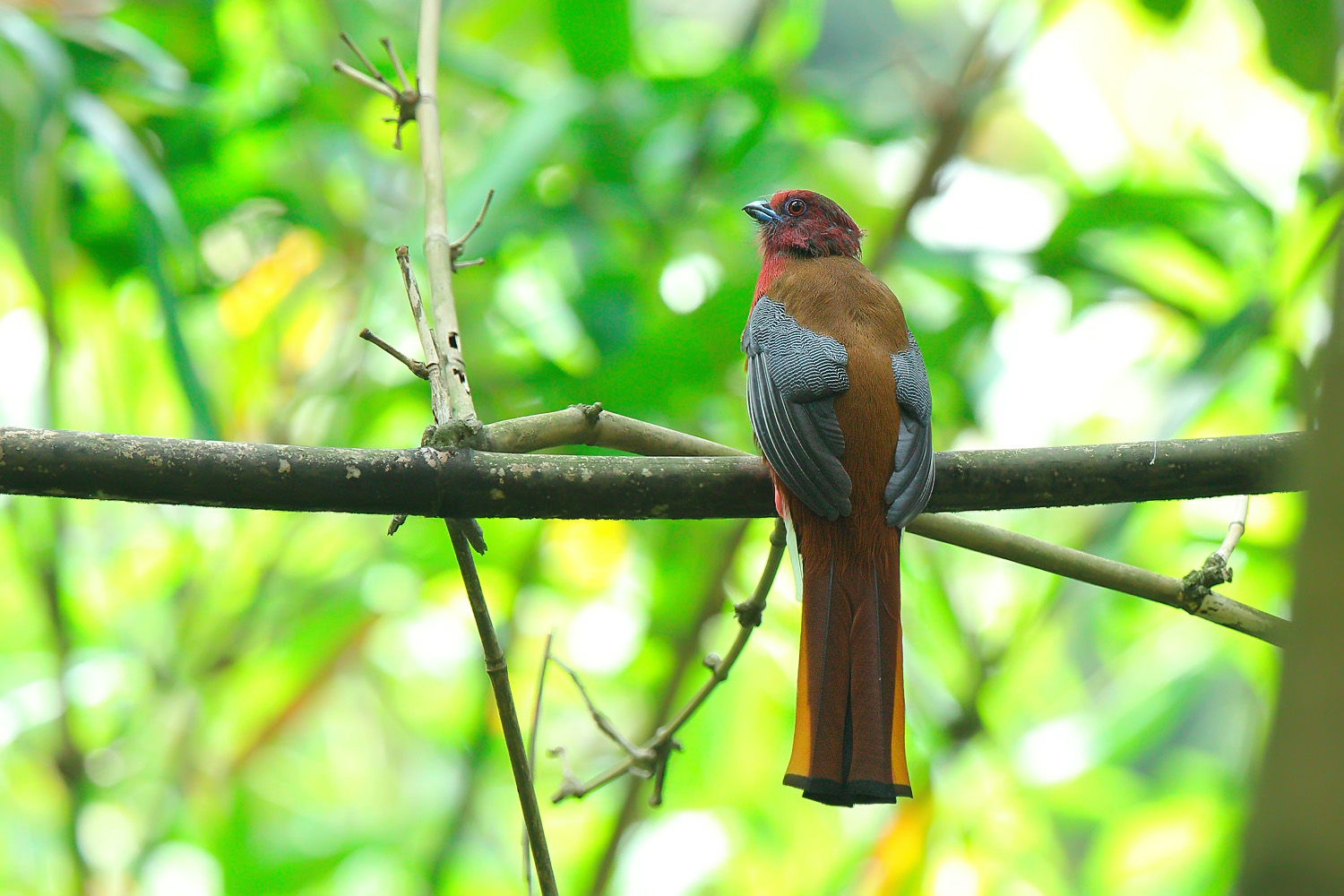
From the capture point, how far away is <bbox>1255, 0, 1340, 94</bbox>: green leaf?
1.35 metres

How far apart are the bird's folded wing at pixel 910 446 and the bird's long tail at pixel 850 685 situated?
0.38 ft

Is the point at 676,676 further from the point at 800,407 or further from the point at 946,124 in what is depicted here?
the point at 946,124

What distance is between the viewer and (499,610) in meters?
3.07

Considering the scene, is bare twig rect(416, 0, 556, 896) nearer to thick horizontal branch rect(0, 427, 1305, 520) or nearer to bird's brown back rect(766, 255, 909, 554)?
thick horizontal branch rect(0, 427, 1305, 520)

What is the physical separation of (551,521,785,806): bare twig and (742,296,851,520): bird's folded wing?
3.3 inches

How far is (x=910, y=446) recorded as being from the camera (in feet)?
5.46

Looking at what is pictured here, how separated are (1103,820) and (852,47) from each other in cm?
284

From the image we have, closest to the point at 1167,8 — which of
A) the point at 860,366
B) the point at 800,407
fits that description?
the point at 860,366

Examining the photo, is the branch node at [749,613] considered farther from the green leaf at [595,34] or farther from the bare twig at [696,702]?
the green leaf at [595,34]

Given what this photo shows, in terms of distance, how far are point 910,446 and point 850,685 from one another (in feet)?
1.22

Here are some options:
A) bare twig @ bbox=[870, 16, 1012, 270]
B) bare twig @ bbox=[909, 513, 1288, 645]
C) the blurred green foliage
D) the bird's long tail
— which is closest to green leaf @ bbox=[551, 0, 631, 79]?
the blurred green foliage

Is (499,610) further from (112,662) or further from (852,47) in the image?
(852,47)

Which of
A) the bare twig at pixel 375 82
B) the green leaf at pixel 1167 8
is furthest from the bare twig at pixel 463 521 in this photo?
the green leaf at pixel 1167 8

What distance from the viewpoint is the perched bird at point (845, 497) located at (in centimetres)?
146
